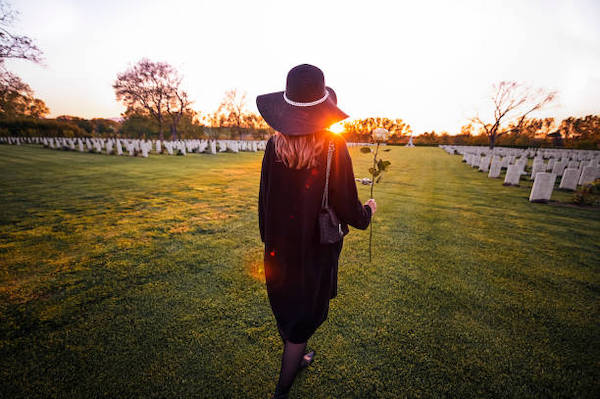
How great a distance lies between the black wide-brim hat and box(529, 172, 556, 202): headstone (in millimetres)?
8553

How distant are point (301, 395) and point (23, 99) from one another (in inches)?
765

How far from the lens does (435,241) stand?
396cm

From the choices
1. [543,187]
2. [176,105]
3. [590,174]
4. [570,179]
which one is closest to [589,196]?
[543,187]

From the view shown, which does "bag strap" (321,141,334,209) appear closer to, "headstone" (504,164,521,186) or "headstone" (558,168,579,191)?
"headstone" (504,164,521,186)

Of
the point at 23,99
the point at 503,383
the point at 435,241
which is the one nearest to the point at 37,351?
the point at 503,383

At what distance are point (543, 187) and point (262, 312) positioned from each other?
8843mm

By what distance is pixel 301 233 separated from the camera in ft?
4.17

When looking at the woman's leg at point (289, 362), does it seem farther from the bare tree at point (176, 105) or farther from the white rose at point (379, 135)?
the bare tree at point (176, 105)

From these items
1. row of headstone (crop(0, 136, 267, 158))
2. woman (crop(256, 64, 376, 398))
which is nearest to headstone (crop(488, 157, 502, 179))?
woman (crop(256, 64, 376, 398))

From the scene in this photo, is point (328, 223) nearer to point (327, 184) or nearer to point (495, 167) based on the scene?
point (327, 184)

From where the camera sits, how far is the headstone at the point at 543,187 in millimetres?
6417

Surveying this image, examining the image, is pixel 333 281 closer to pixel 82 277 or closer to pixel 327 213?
pixel 327 213

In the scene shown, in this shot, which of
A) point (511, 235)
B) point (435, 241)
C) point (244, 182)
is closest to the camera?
point (435, 241)

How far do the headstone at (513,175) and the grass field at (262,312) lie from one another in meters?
5.26
